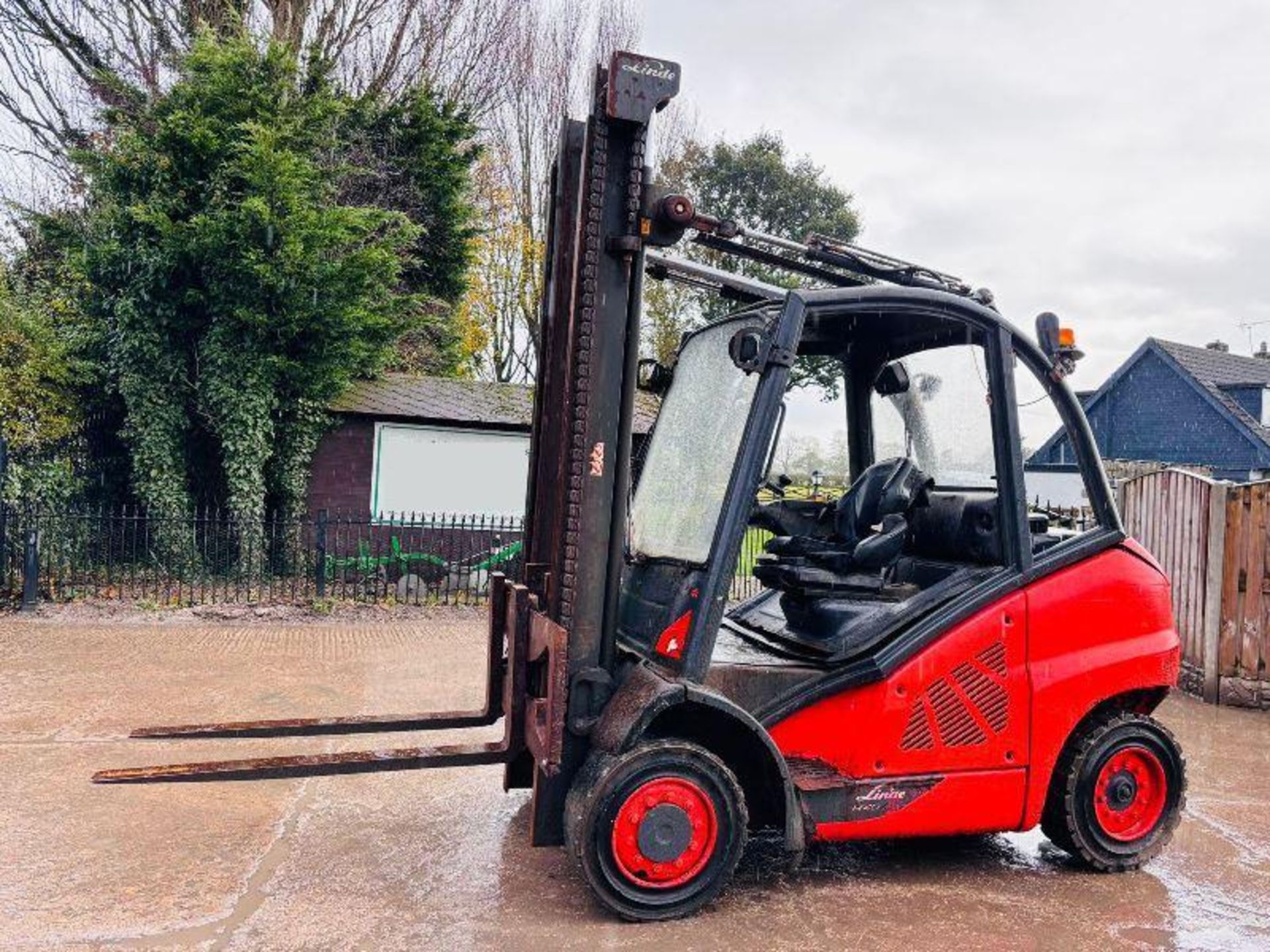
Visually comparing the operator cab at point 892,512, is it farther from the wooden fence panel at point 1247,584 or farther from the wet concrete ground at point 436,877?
the wooden fence panel at point 1247,584

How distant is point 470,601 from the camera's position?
1416 cm

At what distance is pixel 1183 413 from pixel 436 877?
36200mm

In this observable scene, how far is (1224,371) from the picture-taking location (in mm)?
35125

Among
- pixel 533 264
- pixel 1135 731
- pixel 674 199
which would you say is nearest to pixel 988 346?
pixel 674 199

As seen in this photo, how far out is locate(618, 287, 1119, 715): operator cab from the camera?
4.31 meters

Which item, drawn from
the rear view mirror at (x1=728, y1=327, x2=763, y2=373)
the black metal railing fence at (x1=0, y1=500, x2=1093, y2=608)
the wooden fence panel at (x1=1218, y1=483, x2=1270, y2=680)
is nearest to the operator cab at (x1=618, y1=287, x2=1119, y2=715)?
the rear view mirror at (x1=728, y1=327, x2=763, y2=373)

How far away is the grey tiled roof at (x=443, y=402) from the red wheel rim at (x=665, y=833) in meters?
11.6

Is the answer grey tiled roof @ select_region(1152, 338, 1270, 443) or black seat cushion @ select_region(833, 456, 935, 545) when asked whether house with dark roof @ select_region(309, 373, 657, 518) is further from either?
grey tiled roof @ select_region(1152, 338, 1270, 443)

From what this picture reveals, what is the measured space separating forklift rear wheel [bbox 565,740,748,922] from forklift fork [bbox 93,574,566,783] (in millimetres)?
267

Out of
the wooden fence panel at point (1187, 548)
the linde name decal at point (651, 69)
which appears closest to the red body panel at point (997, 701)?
the linde name decal at point (651, 69)

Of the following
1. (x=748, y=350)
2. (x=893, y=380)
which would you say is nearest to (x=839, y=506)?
(x=893, y=380)

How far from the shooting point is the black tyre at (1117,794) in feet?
15.7

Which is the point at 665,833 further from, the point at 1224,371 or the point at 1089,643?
the point at 1224,371

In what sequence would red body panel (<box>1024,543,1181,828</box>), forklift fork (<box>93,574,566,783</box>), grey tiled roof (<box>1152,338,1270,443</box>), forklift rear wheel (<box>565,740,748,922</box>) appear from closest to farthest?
forklift rear wheel (<box>565,740,748,922</box>) → forklift fork (<box>93,574,566,783</box>) → red body panel (<box>1024,543,1181,828</box>) → grey tiled roof (<box>1152,338,1270,443</box>)
